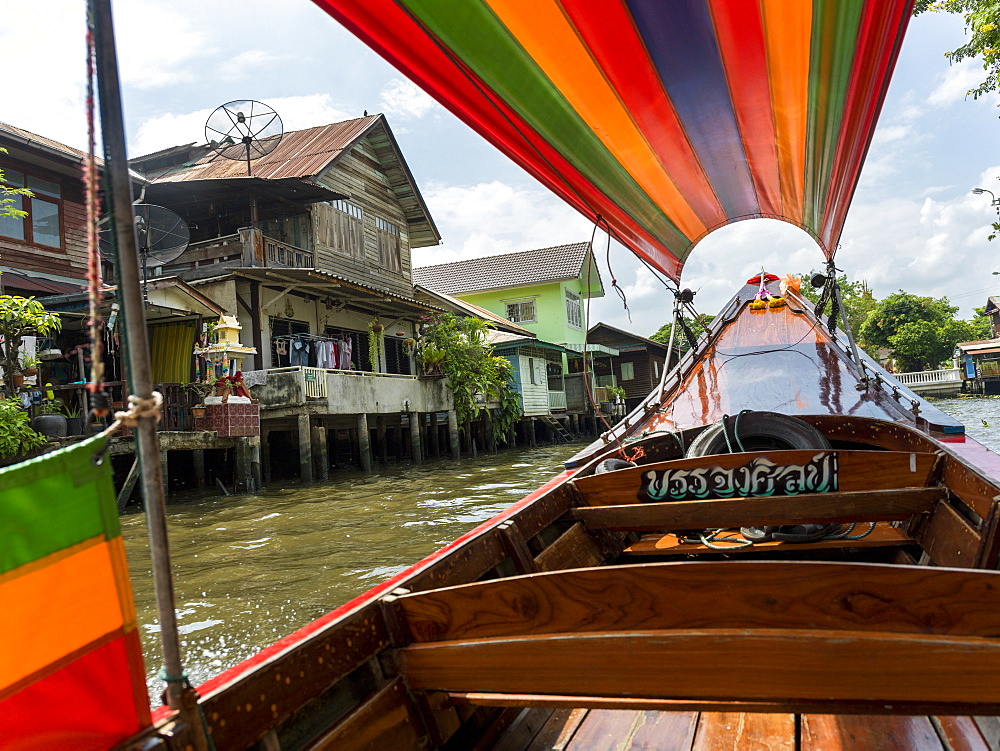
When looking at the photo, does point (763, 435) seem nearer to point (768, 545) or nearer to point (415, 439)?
point (768, 545)

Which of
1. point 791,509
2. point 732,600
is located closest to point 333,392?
point 791,509

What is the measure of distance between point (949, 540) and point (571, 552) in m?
1.52

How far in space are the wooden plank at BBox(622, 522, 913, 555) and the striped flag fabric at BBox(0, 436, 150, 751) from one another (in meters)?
2.79

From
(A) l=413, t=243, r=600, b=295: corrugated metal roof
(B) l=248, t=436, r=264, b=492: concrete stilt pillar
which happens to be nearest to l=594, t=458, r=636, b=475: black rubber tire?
(B) l=248, t=436, r=264, b=492: concrete stilt pillar

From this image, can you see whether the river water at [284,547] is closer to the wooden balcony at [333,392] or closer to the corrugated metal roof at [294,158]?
the wooden balcony at [333,392]

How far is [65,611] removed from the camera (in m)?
1.09

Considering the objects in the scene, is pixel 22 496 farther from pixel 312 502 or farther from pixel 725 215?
pixel 312 502

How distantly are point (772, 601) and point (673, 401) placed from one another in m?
4.47

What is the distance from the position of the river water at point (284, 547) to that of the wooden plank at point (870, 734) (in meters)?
3.07

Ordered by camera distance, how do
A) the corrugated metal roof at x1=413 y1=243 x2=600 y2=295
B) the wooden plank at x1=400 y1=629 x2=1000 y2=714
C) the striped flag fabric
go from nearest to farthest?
the striped flag fabric < the wooden plank at x1=400 y1=629 x2=1000 y2=714 < the corrugated metal roof at x1=413 y1=243 x2=600 y2=295

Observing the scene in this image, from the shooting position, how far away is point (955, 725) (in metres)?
1.93

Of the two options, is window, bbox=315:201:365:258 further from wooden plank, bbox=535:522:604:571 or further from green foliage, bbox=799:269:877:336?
green foliage, bbox=799:269:877:336

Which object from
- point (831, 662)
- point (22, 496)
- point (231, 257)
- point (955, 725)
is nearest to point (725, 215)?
point (955, 725)

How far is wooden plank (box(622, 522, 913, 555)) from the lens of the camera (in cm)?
322
